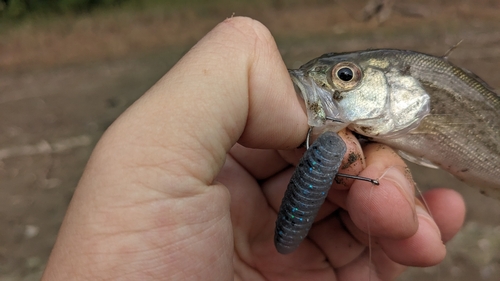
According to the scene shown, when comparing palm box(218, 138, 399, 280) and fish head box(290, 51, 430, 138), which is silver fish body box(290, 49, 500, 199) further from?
palm box(218, 138, 399, 280)

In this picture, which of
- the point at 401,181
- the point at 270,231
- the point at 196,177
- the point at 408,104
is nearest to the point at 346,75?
the point at 408,104

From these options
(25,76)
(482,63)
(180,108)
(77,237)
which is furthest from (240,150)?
(25,76)

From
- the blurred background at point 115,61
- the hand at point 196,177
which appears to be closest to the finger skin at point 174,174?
the hand at point 196,177

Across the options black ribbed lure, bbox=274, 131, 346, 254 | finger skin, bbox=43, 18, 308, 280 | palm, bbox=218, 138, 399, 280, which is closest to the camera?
finger skin, bbox=43, 18, 308, 280

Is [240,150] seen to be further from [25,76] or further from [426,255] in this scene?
[25,76]

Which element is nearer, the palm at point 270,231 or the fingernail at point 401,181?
the fingernail at point 401,181

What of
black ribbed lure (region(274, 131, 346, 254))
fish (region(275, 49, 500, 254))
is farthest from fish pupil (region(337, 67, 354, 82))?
black ribbed lure (region(274, 131, 346, 254))

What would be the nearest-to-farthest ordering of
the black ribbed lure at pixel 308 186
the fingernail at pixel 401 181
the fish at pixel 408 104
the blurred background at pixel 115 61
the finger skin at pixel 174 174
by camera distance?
the finger skin at pixel 174 174, the black ribbed lure at pixel 308 186, the fingernail at pixel 401 181, the fish at pixel 408 104, the blurred background at pixel 115 61

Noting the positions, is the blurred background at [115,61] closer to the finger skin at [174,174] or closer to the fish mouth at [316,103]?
the fish mouth at [316,103]
